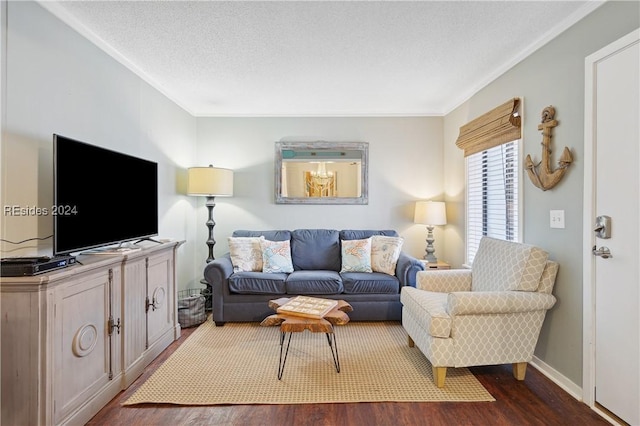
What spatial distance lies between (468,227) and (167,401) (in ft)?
10.8

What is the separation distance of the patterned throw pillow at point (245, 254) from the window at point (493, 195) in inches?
95.7

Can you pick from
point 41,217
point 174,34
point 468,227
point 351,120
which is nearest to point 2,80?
point 41,217

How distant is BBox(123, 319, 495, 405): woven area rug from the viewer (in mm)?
2031

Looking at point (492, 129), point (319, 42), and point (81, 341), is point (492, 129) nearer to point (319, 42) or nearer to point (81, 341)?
point (319, 42)

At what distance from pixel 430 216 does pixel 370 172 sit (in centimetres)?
98

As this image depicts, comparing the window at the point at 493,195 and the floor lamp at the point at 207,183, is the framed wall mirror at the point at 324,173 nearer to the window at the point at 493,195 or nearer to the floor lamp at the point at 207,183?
the floor lamp at the point at 207,183

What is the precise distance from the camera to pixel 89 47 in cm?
232

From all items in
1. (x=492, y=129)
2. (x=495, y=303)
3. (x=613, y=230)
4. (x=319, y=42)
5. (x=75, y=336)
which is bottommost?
Answer: (x=75, y=336)

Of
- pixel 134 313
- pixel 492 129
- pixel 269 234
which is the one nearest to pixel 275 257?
pixel 269 234

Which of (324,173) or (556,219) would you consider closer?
(556,219)

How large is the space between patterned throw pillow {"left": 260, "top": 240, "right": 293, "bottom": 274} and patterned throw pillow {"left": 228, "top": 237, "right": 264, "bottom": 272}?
0.10 m

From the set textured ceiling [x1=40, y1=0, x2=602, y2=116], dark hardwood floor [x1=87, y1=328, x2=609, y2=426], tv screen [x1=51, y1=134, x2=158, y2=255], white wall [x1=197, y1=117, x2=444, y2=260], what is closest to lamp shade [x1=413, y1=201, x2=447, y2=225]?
white wall [x1=197, y1=117, x2=444, y2=260]

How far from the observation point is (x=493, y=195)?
3104 millimetres

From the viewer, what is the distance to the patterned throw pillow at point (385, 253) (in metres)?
3.46
